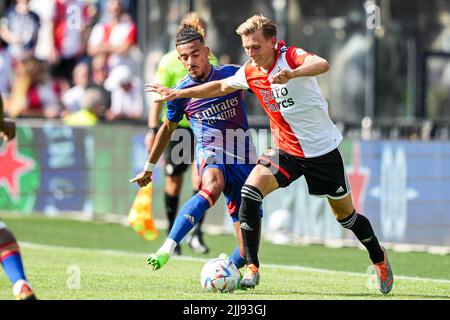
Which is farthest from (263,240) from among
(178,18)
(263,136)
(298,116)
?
(298,116)

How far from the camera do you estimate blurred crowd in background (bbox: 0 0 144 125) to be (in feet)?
61.1

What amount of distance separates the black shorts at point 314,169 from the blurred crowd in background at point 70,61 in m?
8.93

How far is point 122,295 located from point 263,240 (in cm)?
656

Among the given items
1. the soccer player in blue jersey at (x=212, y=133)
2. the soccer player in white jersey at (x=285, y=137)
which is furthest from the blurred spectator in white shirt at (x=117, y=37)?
the soccer player in white jersey at (x=285, y=137)

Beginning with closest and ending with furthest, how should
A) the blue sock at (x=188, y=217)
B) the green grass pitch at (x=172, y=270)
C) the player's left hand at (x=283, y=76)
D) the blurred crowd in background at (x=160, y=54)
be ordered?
the player's left hand at (x=283, y=76) → the green grass pitch at (x=172, y=270) → the blue sock at (x=188, y=217) → the blurred crowd in background at (x=160, y=54)

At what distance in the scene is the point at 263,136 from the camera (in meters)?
15.4

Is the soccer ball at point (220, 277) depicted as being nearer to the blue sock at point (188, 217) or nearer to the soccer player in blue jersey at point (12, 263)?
the blue sock at point (188, 217)

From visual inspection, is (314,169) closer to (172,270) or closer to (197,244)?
(172,270)

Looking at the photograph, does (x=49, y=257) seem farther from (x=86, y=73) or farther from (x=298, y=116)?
(x=86, y=73)

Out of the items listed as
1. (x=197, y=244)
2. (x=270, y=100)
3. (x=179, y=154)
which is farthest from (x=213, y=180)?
(x=197, y=244)

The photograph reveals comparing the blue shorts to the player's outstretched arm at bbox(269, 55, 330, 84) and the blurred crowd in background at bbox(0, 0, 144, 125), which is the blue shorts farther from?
the blurred crowd in background at bbox(0, 0, 144, 125)

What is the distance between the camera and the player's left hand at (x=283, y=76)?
8.55 m

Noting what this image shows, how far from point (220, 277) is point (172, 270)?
6.42ft

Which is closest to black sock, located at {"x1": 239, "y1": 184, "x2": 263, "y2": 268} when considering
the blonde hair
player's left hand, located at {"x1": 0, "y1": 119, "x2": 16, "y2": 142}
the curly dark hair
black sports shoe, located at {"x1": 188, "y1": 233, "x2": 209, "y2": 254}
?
the blonde hair
